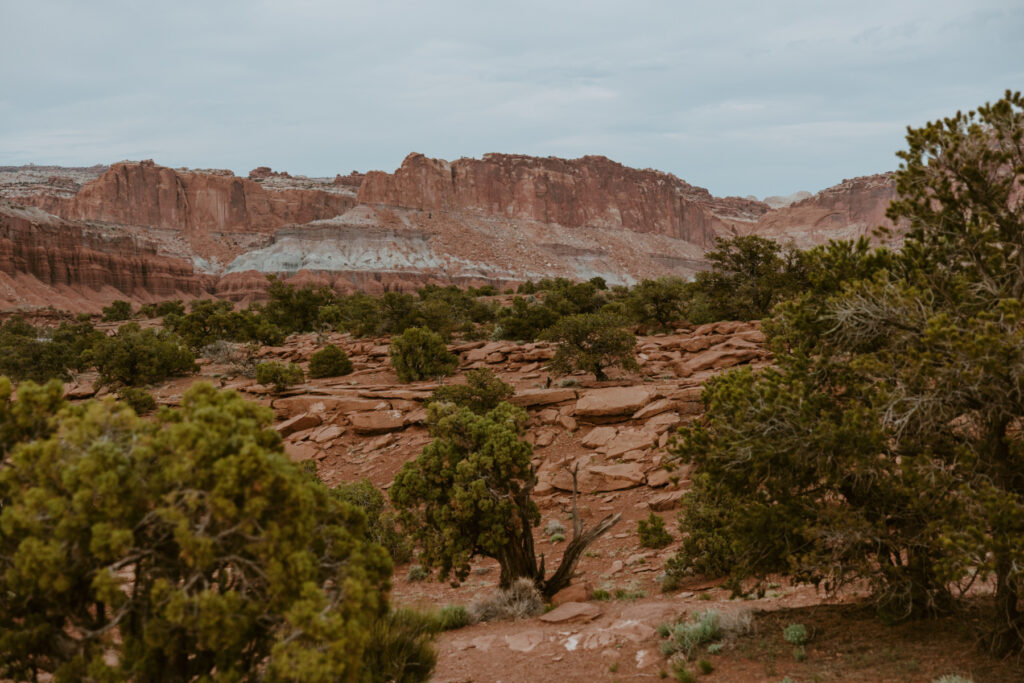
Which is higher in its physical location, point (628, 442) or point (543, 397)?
point (543, 397)

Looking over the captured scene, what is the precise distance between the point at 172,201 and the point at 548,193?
3280 inches

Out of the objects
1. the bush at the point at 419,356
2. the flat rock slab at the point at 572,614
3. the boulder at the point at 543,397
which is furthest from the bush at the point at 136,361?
the flat rock slab at the point at 572,614

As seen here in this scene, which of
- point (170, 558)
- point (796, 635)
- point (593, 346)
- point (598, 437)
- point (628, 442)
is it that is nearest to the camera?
point (170, 558)

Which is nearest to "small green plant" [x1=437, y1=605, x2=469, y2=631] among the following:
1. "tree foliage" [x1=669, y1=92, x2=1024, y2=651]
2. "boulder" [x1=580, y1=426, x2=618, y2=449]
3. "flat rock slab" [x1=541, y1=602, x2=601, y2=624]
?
"flat rock slab" [x1=541, y1=602, x2=601, y2=624]

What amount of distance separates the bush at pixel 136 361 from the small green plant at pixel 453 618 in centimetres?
2376

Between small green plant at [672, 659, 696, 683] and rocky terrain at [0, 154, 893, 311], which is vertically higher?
rocky terrain at [0, 154, 893, 311]

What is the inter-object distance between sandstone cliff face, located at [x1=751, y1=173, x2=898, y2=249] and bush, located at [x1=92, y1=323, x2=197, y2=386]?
14483 cm

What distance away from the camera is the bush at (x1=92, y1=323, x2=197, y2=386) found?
27.6 meters

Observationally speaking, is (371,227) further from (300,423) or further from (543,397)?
(543,397)

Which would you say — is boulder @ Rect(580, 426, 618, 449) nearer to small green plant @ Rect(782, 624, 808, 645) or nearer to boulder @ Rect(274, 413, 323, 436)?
small green plant @ Rect(782, 624, 808, 645)

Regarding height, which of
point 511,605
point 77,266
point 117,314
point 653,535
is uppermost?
point 77,266

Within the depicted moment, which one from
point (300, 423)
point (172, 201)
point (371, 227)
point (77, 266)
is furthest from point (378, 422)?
point (172, 201)

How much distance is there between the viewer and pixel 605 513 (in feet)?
45.6

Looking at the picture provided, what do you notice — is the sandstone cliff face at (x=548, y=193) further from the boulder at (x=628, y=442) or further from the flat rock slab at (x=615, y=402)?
the boulder at (x=628, y=442)
